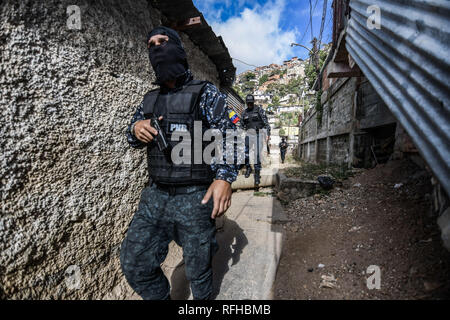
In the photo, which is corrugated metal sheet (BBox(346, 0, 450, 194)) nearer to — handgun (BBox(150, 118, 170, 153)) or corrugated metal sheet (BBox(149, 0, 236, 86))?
handgun (BBox(150, 118, 170, 153))

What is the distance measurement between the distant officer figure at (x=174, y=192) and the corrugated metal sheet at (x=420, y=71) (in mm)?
993

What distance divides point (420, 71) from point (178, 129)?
150 cm

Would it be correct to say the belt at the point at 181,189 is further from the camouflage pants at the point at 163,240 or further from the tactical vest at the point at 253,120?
the tactical vest at the point at 253,120

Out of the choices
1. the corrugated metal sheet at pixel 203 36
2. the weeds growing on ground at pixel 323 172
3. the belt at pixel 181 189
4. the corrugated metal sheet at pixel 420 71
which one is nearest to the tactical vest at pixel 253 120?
the corrugated metal sheet at pixel 203 36

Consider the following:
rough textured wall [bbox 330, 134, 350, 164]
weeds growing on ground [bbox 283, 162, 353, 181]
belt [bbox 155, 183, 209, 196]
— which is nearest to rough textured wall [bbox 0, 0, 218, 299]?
belt [bbox 155, 183, 209, 196]

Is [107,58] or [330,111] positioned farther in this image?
[330,111]

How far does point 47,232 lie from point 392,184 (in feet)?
12.4

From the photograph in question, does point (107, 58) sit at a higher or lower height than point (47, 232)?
higher

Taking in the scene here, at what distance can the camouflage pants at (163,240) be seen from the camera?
3.90 feet

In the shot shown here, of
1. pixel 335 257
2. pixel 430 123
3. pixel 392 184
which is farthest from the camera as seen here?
pixel 392 184

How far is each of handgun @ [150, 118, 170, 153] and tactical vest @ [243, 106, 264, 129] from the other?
4217mm
